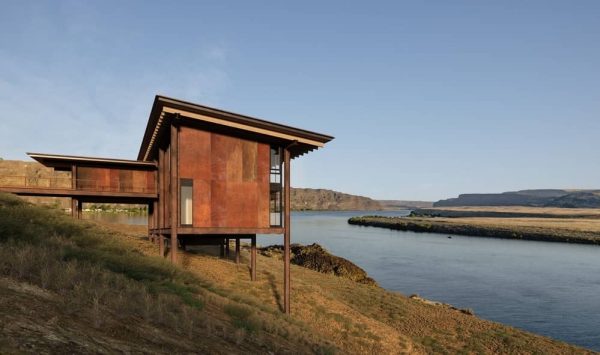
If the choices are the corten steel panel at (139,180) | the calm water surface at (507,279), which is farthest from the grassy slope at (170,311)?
the calm water surface at (507,279)

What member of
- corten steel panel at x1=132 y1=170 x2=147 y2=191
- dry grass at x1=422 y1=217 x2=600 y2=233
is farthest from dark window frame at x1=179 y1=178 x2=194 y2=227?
dry grass at x1=422 y1=217 x2=600 y2=233

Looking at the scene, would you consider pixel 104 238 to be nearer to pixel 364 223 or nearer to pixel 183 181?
pixel 183 181

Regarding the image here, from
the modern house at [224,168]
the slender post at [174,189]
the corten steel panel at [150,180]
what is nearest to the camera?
the slender post at [174,189]

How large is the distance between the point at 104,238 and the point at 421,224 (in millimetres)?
106598

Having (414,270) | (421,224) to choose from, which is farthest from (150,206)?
(421,224)

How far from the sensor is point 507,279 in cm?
4419

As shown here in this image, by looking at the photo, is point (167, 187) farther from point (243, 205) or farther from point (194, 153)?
point (243, 205)

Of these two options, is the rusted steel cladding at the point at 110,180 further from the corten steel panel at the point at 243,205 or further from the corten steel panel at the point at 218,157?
the corten steel panel at the point at 243,205

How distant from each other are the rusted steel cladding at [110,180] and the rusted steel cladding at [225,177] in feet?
35.5

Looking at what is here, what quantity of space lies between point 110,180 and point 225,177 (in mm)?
12681

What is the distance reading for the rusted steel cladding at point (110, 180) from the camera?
94.4 ft

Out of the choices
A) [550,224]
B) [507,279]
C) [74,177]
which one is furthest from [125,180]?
[550,224]

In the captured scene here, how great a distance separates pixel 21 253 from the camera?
1127cm

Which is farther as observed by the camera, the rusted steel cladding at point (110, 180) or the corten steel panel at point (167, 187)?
the rusted steel cladding at point (110, 180)
